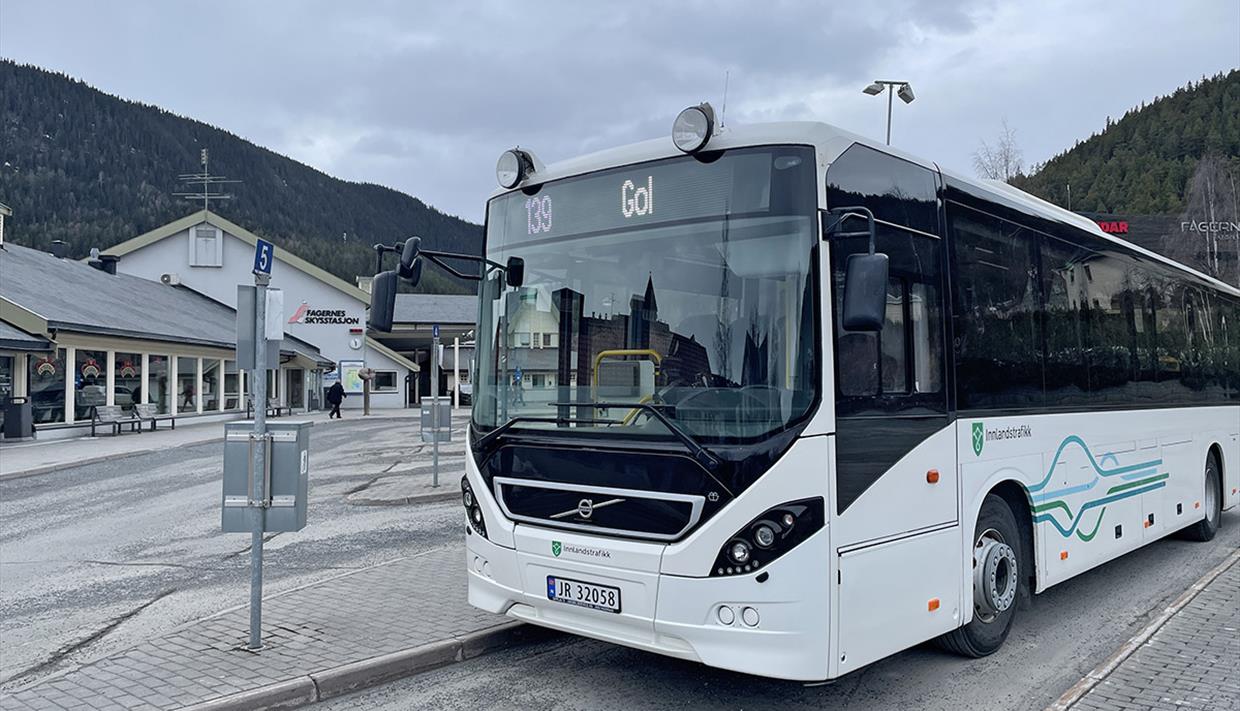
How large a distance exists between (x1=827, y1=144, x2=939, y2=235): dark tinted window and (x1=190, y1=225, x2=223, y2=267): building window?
154 feet

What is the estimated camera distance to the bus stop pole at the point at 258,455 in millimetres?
5770

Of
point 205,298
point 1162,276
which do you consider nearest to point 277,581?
point 1162,276

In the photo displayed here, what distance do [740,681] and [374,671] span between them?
2170mm

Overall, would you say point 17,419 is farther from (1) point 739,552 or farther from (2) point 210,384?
(1) point 739,552

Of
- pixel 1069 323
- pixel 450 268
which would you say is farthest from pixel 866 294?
pixel 1069 323

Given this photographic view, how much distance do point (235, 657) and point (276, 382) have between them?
132 feet

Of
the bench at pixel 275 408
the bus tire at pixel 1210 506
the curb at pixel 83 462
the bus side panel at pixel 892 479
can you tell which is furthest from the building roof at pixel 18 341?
the bus tire at pixel 1210 506

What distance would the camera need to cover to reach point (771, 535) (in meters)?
4.37

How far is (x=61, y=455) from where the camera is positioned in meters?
20.3

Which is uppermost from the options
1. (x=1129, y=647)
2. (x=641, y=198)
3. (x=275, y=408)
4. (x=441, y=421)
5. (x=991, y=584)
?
(x=641, y=198)

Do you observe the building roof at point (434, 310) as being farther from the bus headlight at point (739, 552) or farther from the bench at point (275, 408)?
the bus headlight at point (739, 552)

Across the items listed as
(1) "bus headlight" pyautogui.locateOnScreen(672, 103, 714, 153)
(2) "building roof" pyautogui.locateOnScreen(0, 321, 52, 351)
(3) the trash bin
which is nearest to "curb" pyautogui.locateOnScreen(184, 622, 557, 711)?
(1) "bus headlight" pyautogui.locateOnScreen(672, 103, 714, 153)

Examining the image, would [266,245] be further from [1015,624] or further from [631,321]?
[1015,624]

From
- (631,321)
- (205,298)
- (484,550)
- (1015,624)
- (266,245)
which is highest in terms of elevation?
(205,298)
